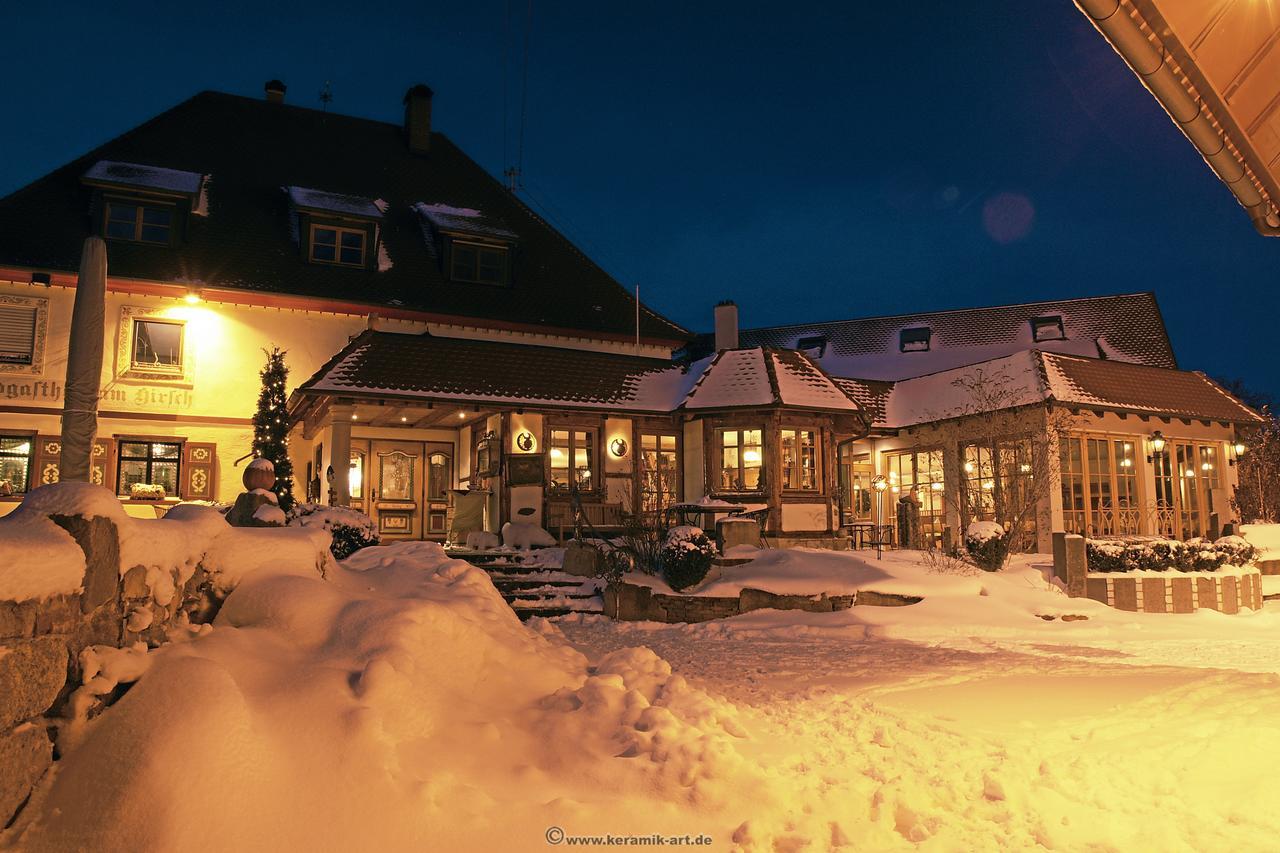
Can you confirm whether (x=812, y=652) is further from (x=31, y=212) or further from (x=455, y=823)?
(x=31, y=212)

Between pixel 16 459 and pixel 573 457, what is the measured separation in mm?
11250

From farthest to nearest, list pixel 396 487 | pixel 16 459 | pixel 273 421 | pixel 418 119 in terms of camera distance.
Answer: pixel 418 119 < pixel 396 487 < pixel 273 421 < pixel 16 459

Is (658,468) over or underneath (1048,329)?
underneath

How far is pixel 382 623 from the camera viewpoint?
4883mm

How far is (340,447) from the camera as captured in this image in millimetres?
16234

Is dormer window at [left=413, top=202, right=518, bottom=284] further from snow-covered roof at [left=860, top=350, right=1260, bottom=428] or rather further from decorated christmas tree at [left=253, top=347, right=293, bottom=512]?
snow-covered roof at [left=860, top=350, right=1260, bottom=428]

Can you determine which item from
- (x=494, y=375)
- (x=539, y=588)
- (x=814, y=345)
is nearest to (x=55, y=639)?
(x=539, y=588)

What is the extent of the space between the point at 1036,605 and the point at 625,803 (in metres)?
10.2

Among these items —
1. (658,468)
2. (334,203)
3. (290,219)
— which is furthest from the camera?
(290,219)

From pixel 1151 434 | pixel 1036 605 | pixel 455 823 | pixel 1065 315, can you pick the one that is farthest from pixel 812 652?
pixel 1065 315

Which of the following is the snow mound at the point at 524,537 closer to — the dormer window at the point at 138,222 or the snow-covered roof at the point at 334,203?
the snow-covered roof at the point at 334,203

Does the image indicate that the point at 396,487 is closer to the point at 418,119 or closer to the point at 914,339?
the point at 418,119

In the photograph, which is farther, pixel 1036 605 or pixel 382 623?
pixel 1036 605

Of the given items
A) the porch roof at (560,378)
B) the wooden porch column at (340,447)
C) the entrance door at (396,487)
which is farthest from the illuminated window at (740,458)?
the wooden porch column at (340,447)
